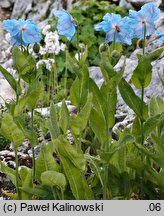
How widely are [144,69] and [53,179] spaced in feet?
1.90

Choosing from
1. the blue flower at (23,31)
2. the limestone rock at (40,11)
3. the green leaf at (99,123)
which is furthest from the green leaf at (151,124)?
the limestone rock at (40,11)

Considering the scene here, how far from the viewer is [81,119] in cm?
243

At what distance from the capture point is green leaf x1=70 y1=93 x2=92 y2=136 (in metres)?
2.37

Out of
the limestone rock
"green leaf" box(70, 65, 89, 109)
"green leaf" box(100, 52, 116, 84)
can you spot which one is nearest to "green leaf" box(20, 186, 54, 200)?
"green leaf" box(70, 65, 89, 109)

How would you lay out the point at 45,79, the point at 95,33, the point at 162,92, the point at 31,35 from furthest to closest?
the point at 95,33 < the point at 45,79 < the point at 162,92 < the point at 31,35

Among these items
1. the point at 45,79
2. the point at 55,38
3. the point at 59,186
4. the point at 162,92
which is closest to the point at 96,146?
the point at 59,186

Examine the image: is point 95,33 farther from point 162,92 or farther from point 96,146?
point 96,146

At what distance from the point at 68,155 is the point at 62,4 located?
5975 millimetres

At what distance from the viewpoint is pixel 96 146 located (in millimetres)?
3184

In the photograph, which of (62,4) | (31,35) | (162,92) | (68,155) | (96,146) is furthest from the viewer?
(62,4)

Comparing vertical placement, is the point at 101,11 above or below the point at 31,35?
below

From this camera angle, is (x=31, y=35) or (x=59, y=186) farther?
(x=31, y=35)

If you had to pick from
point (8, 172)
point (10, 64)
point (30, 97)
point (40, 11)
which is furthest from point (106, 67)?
point (40, 11)

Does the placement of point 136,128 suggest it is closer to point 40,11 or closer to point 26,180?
point 26,180
